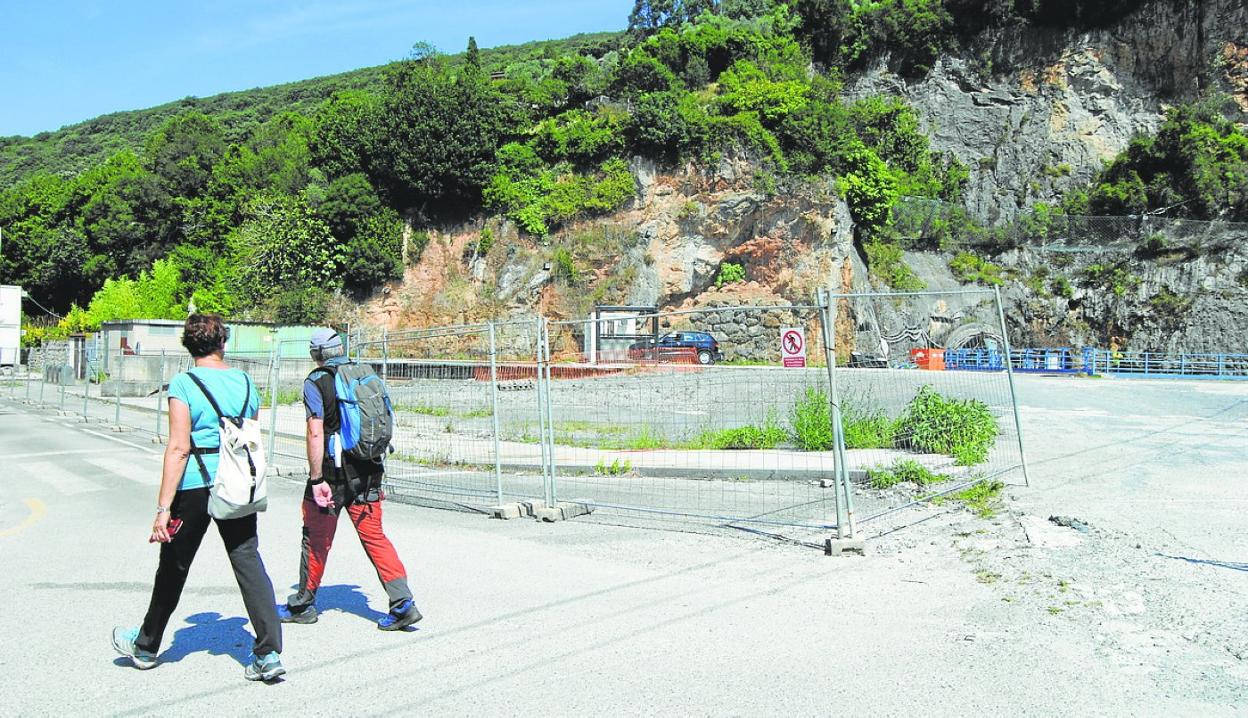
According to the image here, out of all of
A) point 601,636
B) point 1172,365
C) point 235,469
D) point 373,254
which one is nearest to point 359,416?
point 235,469

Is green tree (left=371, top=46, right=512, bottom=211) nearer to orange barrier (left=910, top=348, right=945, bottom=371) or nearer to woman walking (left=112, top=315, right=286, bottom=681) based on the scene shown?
orange barrier (left=910, top=348, right=945, bottom=371)

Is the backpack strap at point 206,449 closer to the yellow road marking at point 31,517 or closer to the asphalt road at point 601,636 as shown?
the asphalt road at point 601,636

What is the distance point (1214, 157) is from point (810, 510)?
4887cm

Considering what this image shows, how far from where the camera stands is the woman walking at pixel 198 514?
4.34 m

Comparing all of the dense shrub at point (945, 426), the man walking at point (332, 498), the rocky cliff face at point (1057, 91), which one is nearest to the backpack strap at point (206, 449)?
the man walking at point (332, 498)

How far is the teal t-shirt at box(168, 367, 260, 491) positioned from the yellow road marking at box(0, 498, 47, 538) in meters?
5.57

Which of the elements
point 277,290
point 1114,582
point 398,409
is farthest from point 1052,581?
point 277,290

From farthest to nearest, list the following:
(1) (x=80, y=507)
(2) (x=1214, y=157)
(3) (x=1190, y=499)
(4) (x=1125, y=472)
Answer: (2) (x=1214, y=157), (4) (x=1125, y=472), (1) (x=80, y=507), (3) (x=1190, y=499)

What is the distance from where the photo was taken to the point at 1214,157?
4647 cm

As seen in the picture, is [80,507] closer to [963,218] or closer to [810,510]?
[810,510]

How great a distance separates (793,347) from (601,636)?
368cm

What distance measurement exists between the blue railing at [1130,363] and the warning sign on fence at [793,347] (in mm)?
34592

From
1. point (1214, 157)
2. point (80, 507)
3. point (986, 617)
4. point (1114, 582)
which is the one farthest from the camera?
point (1214, 157)

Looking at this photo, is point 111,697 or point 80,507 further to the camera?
point 80,507
